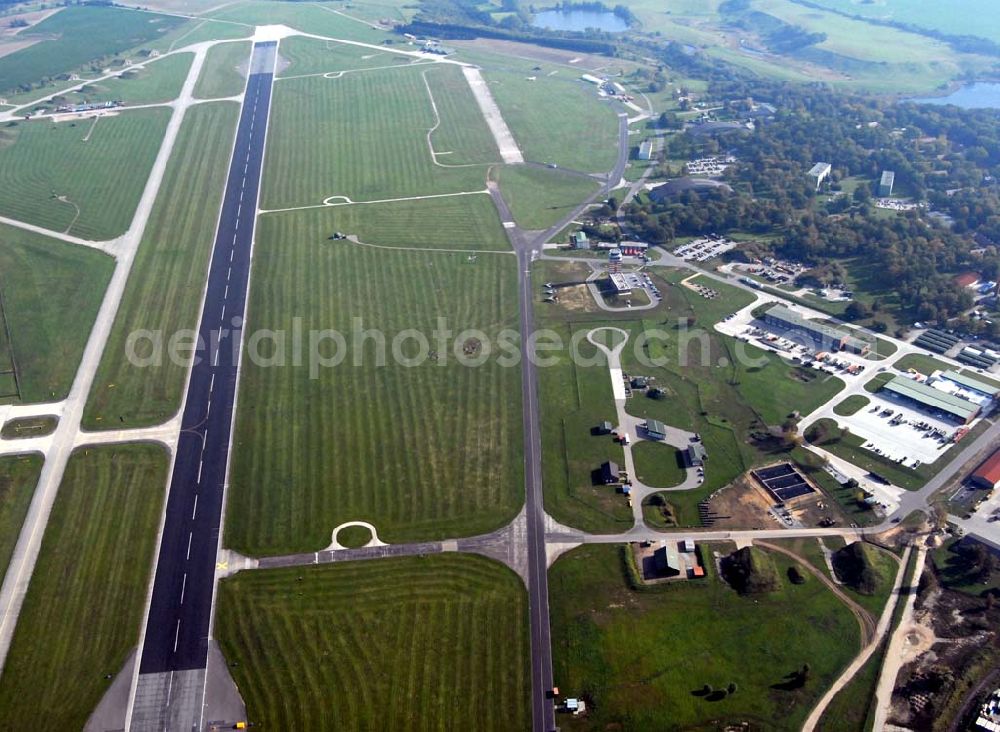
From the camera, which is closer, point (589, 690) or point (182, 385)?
point (589, 690)

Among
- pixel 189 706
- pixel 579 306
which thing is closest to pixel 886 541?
pixel 579 306

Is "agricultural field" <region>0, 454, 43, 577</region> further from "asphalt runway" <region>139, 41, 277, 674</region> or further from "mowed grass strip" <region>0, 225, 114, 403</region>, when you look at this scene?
"asphalt runway" <region>139, 41, 277, 674</region>

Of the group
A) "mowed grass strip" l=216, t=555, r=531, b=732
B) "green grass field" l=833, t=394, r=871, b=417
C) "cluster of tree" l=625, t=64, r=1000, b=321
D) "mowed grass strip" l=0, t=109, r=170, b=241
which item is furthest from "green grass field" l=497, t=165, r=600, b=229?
"mowed grass strip" l=216, t=555, r=531, b=732

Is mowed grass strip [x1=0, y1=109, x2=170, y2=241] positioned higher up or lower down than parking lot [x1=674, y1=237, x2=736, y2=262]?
higher up

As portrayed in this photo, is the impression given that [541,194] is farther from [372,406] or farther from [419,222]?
[372,406]

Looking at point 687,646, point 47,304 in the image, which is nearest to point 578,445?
point 687,646

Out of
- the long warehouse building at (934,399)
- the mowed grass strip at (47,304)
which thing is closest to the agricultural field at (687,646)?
the long warehouse building at (934,399)

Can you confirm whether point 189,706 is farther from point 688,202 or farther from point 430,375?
point 688,202
